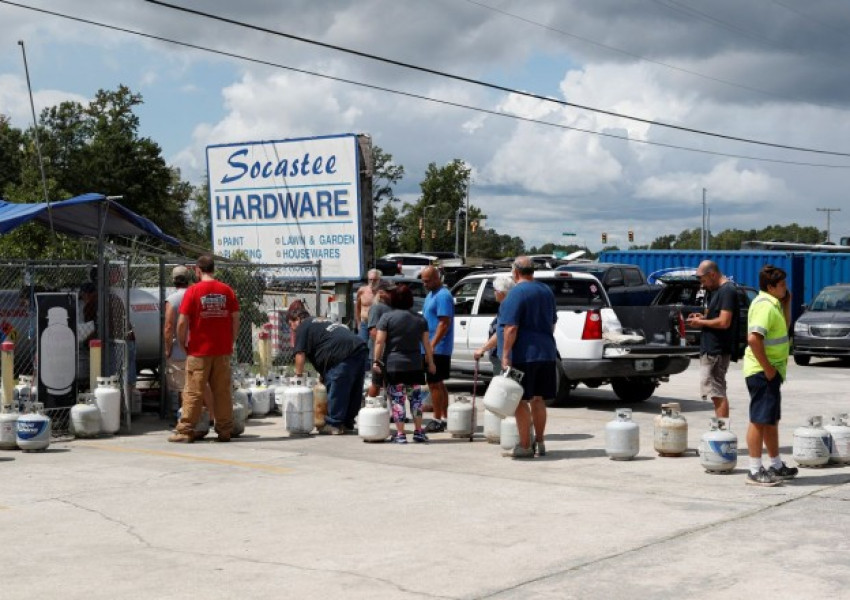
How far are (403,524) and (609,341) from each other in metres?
7.70

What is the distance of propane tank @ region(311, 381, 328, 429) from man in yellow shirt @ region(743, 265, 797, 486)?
5114 millimetres

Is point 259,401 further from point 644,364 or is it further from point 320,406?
point 644,364

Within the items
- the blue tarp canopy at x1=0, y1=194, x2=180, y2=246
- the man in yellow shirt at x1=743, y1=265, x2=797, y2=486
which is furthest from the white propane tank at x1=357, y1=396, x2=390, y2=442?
the man in yellow shirt at x1=743, y1=265, x2=797, y2=486

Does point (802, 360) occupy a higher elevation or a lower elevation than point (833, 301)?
lower

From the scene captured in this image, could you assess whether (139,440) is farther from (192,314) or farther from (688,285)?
(688,285)

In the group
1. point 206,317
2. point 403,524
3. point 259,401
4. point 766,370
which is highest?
point 206,317

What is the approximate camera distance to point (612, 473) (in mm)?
10531


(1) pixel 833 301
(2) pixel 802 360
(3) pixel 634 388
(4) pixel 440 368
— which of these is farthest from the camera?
(1) pixel 833 301

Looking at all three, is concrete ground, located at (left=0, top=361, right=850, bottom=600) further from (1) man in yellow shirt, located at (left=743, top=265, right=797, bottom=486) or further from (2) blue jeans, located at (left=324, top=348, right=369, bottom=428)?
(2) blue jeans, located at (left=324, top=348, right=369, bottom=428)

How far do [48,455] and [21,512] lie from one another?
304 centimetres

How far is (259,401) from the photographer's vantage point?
14844 millimetres

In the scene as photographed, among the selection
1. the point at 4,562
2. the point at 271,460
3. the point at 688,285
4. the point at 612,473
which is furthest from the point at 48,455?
the point at 688,285

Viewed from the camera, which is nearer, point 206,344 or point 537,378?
point 537,378

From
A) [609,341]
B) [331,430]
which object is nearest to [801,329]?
[609,341]
